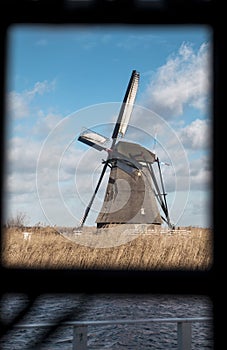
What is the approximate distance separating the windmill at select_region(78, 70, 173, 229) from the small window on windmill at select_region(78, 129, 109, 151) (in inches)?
8.0

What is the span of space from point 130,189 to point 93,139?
2.22m

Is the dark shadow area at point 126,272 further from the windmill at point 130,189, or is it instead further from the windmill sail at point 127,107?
the windmill sail at point 127,107

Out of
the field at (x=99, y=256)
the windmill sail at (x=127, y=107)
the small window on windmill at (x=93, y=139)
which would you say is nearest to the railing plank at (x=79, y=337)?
the field at (x=99, y=256)

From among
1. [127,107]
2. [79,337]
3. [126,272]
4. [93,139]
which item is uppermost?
[127,107]

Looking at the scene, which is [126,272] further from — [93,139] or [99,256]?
[93,139]

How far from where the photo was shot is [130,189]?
1661cm

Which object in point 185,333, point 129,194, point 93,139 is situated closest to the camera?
point 185,333

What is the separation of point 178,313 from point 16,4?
5789 mm

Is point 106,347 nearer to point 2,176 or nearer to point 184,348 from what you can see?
point 184,348

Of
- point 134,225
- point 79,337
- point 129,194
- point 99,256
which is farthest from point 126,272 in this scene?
point 129,194

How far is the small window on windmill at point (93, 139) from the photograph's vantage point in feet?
57.2

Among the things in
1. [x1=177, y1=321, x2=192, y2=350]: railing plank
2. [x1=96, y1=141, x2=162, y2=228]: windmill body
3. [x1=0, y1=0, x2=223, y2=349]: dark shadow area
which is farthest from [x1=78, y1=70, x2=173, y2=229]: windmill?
[x1=0, y1=0, x2=223, y2=349]: dark shadow area

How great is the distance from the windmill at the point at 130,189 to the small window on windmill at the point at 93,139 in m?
0.20

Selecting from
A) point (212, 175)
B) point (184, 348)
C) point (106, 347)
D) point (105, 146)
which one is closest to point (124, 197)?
point (105, 146)
